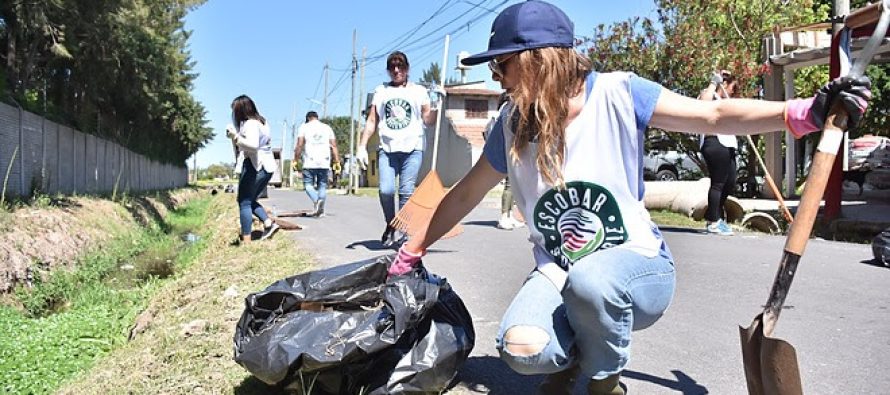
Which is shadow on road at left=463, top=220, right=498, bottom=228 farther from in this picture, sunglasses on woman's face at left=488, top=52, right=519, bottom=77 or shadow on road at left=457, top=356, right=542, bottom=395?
sunglasses on woman's face at left=488, top=52, right=519, bottom=77

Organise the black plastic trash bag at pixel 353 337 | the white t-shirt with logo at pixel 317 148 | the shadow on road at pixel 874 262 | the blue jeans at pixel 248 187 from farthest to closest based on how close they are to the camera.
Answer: the white t-shirt with logo at pixel 317 148 < the blue jeans at pixel 248 187 < the shadow on road at pixel 874 262 < the black plastic trash bag at pixel 353 337

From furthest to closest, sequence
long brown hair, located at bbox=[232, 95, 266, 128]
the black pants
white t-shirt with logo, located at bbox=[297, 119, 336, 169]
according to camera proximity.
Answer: white t-shirt with logo, located at bbox=[297, 119, 336, 169]
the black pants
long brown hair, located at bbox=[232, 95, 266, 128]

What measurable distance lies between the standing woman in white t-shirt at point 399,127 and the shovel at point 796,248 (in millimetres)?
4643

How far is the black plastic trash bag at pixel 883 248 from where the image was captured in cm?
628

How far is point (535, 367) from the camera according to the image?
7.73 ft

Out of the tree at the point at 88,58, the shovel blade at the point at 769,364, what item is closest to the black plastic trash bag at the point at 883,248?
the shovel blade at the point at 769,364

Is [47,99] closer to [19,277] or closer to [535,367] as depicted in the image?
[19,277]

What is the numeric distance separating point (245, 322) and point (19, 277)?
710 cm

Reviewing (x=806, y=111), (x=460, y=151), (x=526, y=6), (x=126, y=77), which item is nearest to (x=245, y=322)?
(x=526, y=6)

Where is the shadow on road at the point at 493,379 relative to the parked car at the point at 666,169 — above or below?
below

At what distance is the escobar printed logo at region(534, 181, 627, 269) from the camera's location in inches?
98.7

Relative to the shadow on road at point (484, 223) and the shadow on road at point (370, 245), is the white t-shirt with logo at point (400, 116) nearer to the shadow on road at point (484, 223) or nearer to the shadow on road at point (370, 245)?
the shadow on road at point (370, 245)

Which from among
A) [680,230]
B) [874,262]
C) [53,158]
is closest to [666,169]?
[680,230]

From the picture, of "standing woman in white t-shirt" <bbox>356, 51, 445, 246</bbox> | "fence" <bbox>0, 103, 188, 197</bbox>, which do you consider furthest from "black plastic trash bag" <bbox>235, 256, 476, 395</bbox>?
"fence" <bbox>0, 103, 188, 197</bbox>
